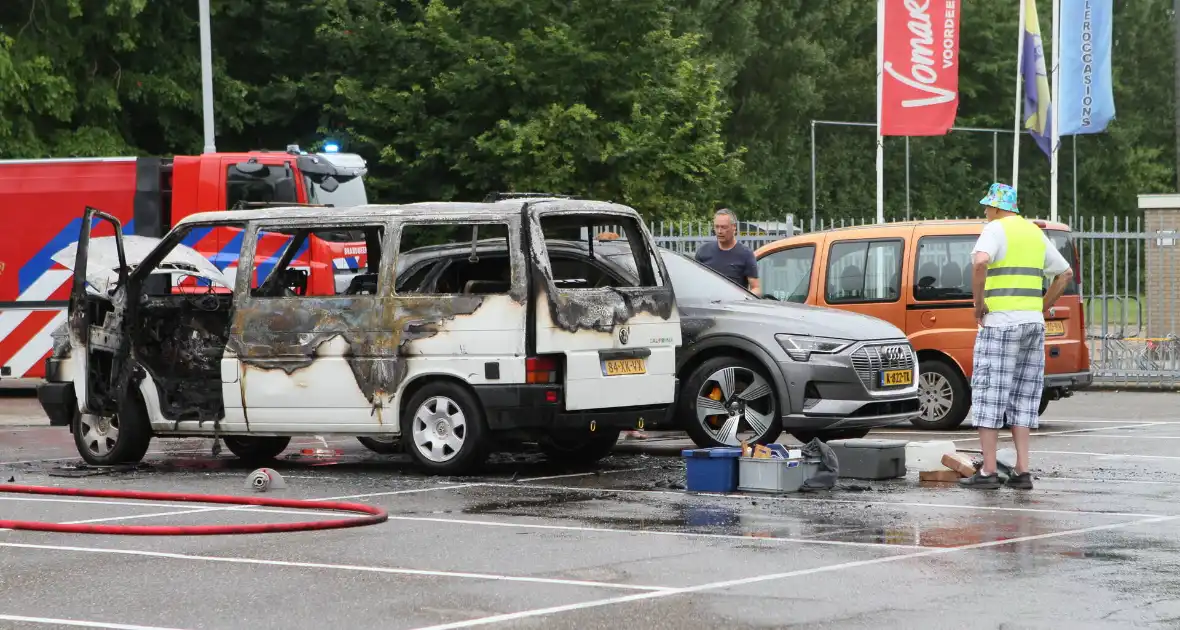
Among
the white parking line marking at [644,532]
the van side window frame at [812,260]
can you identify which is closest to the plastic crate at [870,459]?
the white parking line marking at [644,532]

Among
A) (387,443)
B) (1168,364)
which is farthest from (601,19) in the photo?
(387,443)

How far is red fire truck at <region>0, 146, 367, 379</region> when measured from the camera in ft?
71.2

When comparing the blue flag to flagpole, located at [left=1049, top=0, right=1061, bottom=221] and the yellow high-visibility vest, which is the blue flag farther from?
the yellow high-visibility vest

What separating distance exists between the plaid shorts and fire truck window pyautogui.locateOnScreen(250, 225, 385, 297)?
4104 mm

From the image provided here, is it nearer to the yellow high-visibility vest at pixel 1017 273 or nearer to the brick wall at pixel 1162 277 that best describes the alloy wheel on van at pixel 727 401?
the yellow high-visibility vest at pixel 1017 273

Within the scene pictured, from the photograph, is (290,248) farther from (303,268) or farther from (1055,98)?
(1055,98)

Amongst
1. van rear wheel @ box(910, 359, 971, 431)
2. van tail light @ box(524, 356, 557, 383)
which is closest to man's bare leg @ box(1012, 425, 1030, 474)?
van tail light @ box(524, 356, 557, 383)

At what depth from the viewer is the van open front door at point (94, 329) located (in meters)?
13.4

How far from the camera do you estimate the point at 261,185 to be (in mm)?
21594

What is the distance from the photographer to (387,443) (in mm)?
14641

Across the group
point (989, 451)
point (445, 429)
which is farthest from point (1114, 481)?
point (445, 429)

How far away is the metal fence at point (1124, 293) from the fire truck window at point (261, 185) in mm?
4854

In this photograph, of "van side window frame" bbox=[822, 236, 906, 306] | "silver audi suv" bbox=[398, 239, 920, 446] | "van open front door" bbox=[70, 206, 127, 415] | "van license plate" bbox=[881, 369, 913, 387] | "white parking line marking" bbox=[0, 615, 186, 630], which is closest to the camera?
"white parking line marking" bbox=[0, 615, 186, 630]

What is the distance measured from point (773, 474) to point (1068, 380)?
19.2 ft
